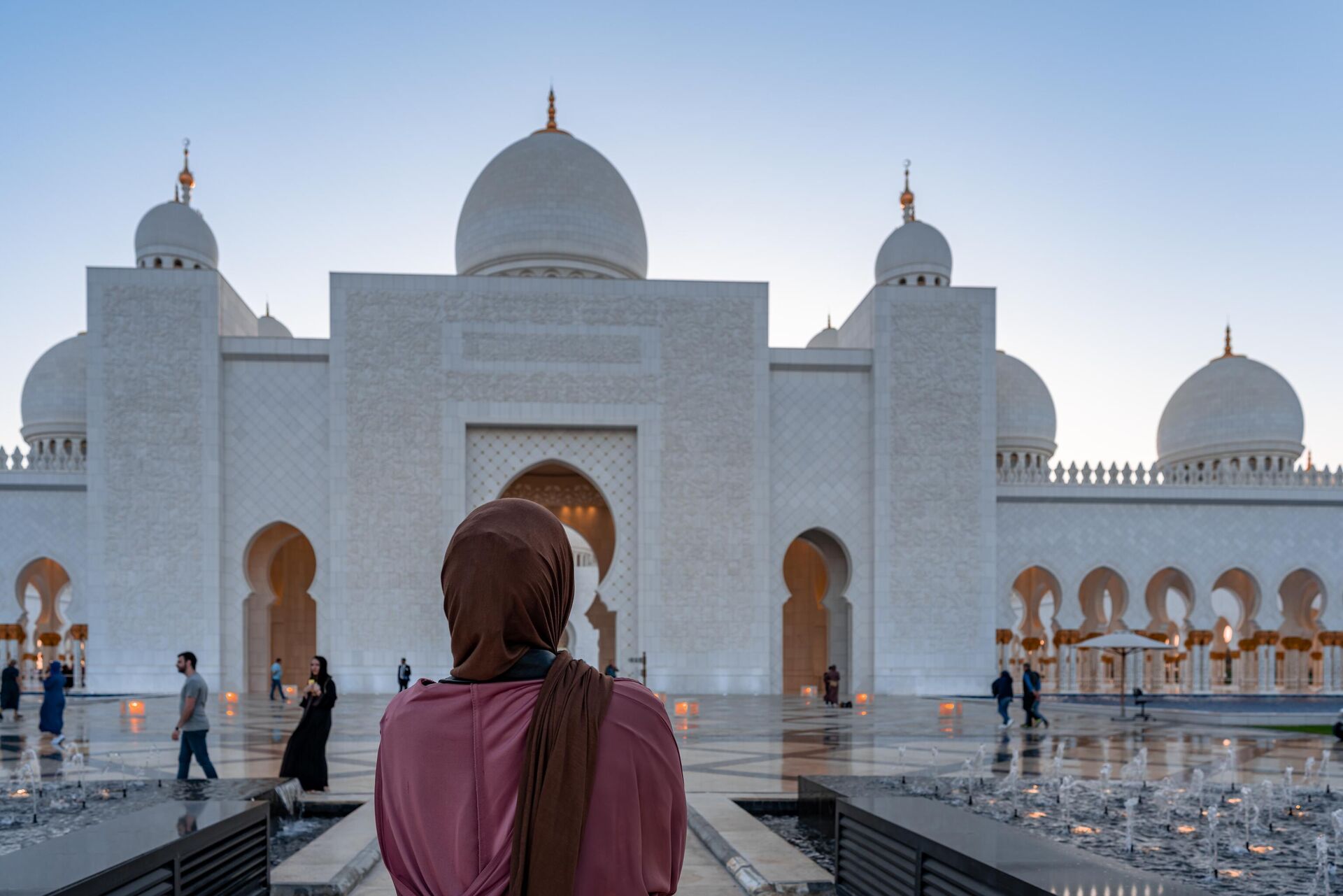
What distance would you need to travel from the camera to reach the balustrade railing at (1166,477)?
17.2m

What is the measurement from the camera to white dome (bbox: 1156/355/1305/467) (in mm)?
20312

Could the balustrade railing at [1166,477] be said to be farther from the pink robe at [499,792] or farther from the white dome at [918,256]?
the pink robe at [499,792]

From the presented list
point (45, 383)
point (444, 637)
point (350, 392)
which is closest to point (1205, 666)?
point (444, 637)

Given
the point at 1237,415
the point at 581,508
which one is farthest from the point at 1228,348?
the point at 581,508

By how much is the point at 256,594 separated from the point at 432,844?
615 inches

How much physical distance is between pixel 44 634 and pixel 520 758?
18582mm

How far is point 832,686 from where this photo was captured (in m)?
13.3

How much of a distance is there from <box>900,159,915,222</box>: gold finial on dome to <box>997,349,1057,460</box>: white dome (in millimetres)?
3857

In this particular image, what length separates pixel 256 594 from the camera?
1554 cm

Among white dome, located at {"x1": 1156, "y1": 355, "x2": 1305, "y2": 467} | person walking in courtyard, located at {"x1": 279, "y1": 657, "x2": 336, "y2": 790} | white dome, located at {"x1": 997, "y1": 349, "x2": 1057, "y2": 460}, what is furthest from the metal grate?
white dome, located at {"x1": 1156, "y1": 355, "x2": 1305, "y2": 467}

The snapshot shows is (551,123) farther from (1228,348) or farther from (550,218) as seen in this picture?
(1228,348)

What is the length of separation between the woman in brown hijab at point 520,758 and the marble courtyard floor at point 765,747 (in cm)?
273

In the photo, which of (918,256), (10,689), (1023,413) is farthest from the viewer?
(1023,413)

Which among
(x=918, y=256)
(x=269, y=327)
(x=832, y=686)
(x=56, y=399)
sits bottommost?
(x=832, y=686)
